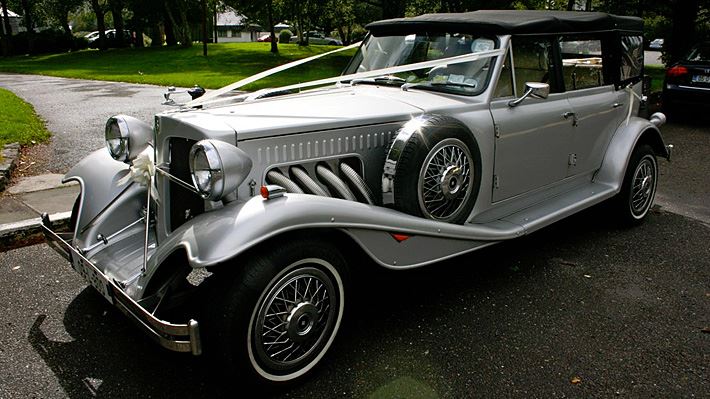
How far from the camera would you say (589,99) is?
495cm

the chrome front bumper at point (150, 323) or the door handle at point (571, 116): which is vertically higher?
the door handle at point (571, 116)

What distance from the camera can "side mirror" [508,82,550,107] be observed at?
13.3 ft

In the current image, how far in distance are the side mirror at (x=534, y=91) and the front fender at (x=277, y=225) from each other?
4.31 feet

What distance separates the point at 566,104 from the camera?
15.4 feet

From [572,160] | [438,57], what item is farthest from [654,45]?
[438,57]

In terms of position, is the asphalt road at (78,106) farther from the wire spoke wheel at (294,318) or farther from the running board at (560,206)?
the running board at (560,206)

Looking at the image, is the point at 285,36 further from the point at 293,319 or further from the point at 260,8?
the point at 293,319

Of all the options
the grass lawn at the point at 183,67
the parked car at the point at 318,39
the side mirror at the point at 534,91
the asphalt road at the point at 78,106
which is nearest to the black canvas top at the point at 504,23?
the side mirror at the point at 534,91

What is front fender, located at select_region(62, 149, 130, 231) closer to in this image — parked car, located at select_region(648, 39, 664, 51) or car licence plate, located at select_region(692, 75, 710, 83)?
car licence plate, located at select_region(692, 75, 710, 83)

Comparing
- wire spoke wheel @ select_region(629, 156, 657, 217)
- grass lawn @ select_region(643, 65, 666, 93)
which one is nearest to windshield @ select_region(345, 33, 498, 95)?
wire spoke wheel @ select_region(629, 156, 657, 217)

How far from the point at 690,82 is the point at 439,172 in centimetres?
954

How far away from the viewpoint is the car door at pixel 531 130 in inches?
164

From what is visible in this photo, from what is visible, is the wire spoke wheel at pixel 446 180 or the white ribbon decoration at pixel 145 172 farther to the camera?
the wire spoke wheel at pixel 446 180

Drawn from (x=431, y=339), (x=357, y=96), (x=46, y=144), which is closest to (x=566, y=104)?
(x=357, y=96)
